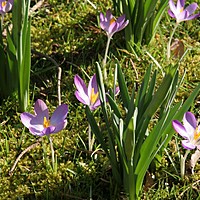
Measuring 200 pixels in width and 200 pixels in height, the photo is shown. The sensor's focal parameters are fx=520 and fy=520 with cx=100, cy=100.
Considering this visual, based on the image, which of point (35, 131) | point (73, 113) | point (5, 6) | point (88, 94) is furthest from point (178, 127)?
point (5, 6)

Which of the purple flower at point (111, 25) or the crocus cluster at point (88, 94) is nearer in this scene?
the crocus cluster at point (88, 94)

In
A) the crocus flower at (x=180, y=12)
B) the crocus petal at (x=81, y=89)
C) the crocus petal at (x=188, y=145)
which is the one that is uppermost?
the crocus flower at (x=180, y=12)

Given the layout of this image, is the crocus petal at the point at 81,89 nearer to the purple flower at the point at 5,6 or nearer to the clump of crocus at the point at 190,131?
the clump of crocus at the point at 190,131

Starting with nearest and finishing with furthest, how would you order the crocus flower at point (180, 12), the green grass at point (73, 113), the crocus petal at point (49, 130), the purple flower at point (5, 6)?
the crocus petal at point (49, 130), the green grass at point (73, 113), the purple flower at point (5, 6), the crocus flower at point (180, 12)

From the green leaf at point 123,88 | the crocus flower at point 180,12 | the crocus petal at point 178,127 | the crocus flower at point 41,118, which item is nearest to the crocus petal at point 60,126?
the crocus flower at point 41,118

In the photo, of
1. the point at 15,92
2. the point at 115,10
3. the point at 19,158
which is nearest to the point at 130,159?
the point at 19,158

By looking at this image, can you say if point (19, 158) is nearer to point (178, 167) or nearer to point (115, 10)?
point (178, 167)
